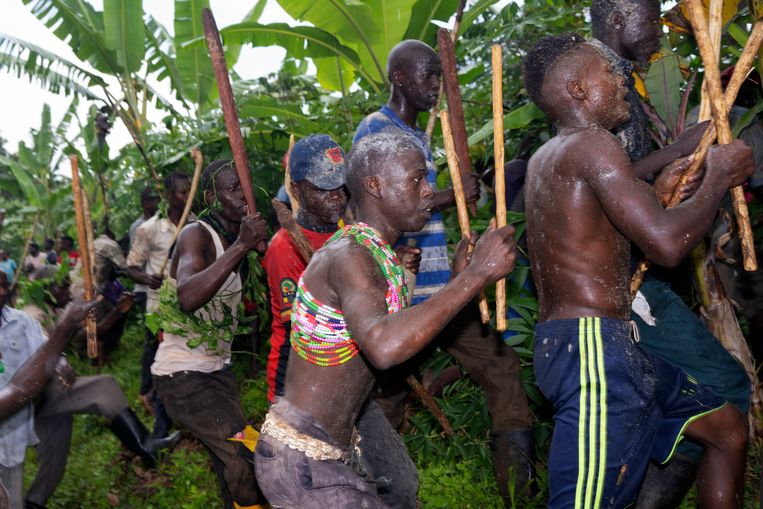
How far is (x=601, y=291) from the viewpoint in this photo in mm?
2793

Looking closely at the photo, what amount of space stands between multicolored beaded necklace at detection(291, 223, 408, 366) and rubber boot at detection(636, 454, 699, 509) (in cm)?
159

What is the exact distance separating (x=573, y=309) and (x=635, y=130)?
48.7 inches

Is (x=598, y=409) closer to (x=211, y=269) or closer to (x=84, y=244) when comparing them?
(x=211, y=269)

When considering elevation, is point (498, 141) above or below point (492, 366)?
above

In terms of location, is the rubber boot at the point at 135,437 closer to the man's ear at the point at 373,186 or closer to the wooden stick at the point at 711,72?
the man's ear at the point at 373,186

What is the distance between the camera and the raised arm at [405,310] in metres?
2.26

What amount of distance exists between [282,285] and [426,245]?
104cm

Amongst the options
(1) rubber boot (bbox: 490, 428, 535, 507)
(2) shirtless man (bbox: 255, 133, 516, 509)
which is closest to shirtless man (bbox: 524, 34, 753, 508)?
(2) shirtless man (bbox: 255, 133, 516, 509)

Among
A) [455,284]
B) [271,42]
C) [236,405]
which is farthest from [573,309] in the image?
[271,42]

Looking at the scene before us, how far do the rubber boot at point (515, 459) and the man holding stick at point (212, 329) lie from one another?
130 centimetres

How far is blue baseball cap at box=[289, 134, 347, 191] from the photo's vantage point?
3.78 meters

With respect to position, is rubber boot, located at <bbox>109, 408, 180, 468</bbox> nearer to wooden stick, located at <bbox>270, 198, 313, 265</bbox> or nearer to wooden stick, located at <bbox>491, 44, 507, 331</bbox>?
wooden stick, located at <bbox>270, 198, 313, 265</bbox>

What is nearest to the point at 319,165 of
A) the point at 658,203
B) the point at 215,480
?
the point at 658,203

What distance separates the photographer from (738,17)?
14.3 ft
